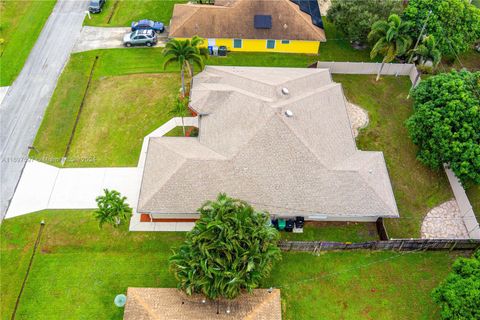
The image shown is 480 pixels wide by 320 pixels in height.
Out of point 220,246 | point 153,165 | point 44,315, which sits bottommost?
point 44,315

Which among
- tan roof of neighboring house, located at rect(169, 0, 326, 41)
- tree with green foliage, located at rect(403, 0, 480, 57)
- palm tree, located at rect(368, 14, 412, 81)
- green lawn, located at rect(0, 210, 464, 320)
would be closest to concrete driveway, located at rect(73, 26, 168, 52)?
tan roof of neighboring house, located at rect(169, 0, 326, 41)

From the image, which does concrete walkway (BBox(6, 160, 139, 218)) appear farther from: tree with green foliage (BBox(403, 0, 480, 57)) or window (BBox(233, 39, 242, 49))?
tree with green foliage (BBox(403, 0, 480, 57))

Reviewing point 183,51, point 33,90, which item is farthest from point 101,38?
point 183,51

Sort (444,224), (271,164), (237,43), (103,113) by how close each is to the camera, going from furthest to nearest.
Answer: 1. (237,43)
2. (103,113)
3. (444,224)
4. (271,164)

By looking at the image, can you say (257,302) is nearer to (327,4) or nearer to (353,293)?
(353,293)

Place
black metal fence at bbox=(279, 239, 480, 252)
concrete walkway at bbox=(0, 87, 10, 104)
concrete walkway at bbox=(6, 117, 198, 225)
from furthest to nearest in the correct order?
1. concrete walkway at bbox=(0, 87, 10, 104)
2. concrete walkway at bbox=(6, 117, 198, 225)
3. black metal fence at bbox=(279, 239, 480, 252)

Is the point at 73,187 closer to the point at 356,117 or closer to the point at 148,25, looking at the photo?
the point at 148,25

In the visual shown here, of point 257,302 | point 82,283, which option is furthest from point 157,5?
point 257,302
